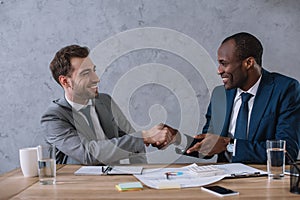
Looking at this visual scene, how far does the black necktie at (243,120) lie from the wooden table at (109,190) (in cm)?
79

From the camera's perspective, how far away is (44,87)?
9.82 feet

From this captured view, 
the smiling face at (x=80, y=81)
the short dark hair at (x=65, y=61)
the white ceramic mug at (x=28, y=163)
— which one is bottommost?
the white ceramic mug at (x=28, y=163)

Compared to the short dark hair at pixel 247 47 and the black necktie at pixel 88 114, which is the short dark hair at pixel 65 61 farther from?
the short dark hair at pixel 247 47

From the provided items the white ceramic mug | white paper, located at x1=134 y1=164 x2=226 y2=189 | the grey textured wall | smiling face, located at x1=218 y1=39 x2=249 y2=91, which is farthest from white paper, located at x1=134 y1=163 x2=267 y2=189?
the grey textured wall

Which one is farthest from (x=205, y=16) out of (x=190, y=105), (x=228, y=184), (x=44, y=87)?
(x=228, y=184)

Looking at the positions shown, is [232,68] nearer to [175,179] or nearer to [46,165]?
[175,179]

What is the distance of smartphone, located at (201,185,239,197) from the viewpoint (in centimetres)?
131

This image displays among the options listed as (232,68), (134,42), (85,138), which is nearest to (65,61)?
(85,138)

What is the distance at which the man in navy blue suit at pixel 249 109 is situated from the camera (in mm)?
2120

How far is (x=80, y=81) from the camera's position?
2.44 m

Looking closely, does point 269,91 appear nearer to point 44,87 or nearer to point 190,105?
point 190,105

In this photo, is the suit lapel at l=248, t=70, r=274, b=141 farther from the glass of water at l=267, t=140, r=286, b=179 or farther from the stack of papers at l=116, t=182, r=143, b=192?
the stack of papers at l=116, t=182, r=143, b=192

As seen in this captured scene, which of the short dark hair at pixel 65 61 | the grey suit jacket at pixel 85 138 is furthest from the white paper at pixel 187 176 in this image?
the short dark hair at pixel 65 61

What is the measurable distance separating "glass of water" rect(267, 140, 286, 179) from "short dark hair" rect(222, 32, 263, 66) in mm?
1058
